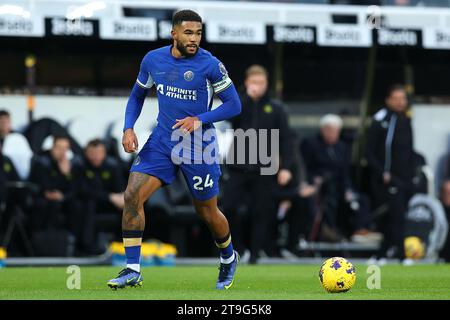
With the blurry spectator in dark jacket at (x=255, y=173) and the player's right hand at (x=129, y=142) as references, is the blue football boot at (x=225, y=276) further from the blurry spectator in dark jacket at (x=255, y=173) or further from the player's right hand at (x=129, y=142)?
the blurry spectator in dark jacket at (x=255, y=173)

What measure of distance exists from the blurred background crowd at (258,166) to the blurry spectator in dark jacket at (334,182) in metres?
0.02

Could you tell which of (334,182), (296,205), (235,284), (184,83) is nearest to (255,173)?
(296,205)

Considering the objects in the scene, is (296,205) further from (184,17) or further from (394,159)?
(184,17)

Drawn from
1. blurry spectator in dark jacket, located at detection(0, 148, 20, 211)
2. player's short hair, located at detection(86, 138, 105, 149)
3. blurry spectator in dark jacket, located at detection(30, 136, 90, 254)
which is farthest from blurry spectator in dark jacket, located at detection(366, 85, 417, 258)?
blurry spectator in dark jacket, located at detection(0, 148, 20, 211)

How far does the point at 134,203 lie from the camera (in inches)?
384

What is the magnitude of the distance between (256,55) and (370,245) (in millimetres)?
3183

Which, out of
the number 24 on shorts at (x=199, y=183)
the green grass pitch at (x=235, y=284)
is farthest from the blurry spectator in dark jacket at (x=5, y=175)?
the number 24 on shorts at (x=199, y=183)

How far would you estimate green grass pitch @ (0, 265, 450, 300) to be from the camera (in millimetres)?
9258

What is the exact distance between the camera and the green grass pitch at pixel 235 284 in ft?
30.4

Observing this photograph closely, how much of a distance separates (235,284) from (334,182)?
6.61 metres

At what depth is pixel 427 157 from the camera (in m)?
18.3

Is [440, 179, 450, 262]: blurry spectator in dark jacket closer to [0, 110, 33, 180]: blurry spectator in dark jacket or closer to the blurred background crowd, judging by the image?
the blurred background crowd
